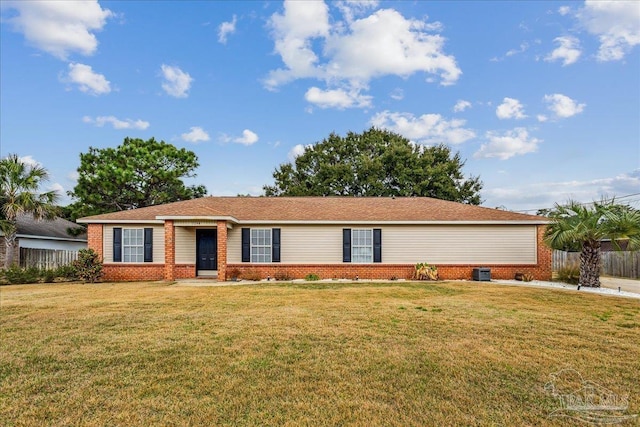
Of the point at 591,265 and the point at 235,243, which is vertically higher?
the point at 235,243

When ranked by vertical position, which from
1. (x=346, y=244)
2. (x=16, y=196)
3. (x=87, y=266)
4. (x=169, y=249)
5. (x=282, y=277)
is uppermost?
(x=16, y=196)

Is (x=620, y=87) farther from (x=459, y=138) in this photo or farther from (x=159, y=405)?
(x=159, y=405)

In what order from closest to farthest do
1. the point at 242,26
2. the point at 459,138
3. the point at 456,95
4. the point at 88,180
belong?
the point at 242,26 → the point at 456,95 → the point at 88,180 → the point at 459,138

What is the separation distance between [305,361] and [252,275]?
450 inches

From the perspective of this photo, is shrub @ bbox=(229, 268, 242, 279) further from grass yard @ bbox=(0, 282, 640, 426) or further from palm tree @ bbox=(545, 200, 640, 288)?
palm tree @ bbox=(545, 200, 640, 288)

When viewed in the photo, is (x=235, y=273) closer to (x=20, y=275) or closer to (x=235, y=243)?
(x=235, y=243)

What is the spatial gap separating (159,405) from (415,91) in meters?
22.3

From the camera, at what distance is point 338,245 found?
16359 millimetres

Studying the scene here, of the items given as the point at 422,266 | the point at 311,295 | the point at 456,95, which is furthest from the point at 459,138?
the point at 311,295

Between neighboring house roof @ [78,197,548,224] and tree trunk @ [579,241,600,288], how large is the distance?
116 inches

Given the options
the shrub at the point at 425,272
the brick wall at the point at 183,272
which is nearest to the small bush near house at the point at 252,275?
the brick wall at the point at 183,272

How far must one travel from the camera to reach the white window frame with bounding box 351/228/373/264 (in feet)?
53.7

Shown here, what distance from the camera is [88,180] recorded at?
26.2 metres

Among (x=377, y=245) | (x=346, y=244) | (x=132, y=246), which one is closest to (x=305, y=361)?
(x=346, y=244)
